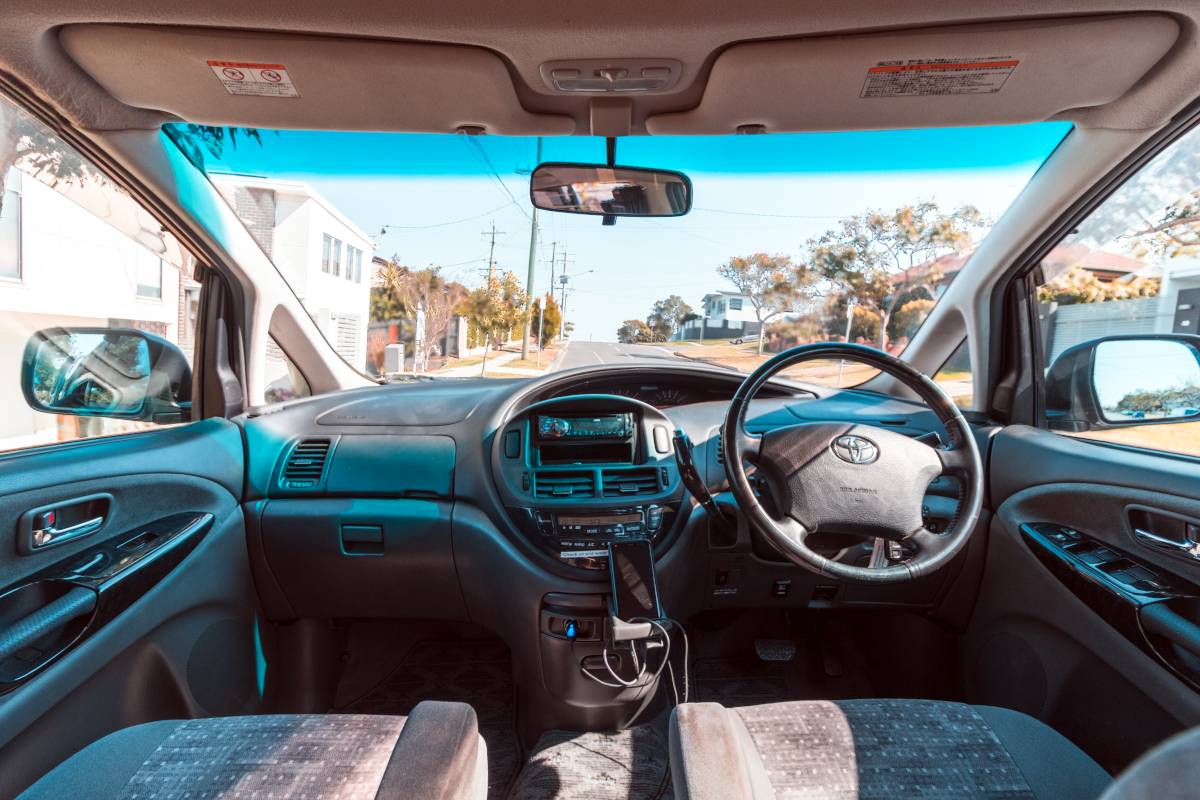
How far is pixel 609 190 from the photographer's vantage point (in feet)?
8.12

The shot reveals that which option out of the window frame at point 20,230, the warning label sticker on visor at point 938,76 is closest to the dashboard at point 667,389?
the warning label sticker on visor at point 938,76

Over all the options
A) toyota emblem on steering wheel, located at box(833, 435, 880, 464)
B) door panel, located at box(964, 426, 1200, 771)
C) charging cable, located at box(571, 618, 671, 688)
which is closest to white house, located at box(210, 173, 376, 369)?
charging cable, located at box(571, 618, 671, 688)

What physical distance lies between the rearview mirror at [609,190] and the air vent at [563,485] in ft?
3.43

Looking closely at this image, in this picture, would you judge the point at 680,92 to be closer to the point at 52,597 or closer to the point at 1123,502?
the point at 1123,502

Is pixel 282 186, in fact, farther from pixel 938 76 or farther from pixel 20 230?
pixel 938 76

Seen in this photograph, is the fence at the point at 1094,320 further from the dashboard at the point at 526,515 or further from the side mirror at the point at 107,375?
the side mirror at the point at 107,375

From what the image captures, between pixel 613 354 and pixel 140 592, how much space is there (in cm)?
183

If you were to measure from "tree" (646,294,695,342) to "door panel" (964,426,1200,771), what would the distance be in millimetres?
1321

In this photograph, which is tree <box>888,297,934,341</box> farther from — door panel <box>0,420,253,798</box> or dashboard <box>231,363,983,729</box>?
door panel <box>0,420,253,798</box>

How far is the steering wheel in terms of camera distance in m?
1.73

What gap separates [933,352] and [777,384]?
2.56ft

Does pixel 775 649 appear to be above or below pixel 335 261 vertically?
below

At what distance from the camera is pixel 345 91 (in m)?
2.04

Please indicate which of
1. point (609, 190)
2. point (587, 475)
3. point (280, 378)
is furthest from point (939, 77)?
point (280, 378)
